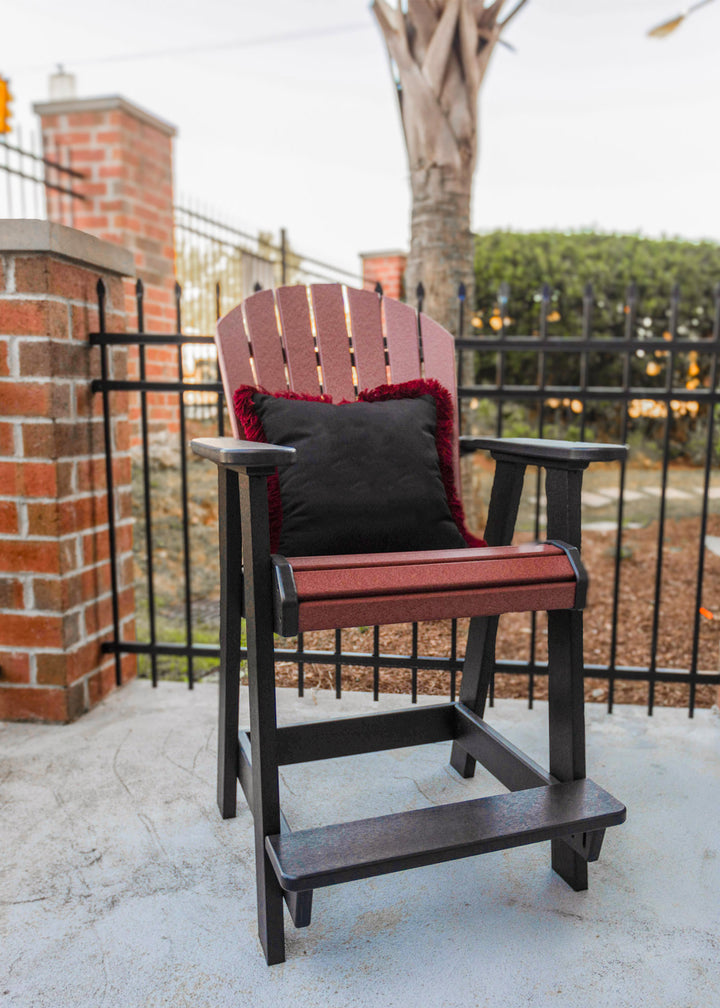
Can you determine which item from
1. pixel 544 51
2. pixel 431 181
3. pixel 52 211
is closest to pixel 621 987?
pixel 431 181

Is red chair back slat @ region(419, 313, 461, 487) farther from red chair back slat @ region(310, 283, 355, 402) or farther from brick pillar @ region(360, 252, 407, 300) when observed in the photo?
brick pillar @ region(360, 252, 407, 300)

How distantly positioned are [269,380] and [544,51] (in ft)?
28.1

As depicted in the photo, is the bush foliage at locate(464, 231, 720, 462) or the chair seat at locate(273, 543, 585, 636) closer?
the chair seat at locate(273, 543, 585, 636)

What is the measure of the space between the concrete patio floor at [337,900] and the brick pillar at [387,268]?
701 centimetres

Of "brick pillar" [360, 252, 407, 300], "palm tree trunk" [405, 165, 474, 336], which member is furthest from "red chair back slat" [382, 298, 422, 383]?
"brick pillar" [360, 252, 407, 300]

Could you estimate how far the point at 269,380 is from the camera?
1605mm

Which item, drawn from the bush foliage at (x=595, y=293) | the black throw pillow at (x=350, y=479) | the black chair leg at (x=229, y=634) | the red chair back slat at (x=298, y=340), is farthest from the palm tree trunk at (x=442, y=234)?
the bush foliage at (x=595, y=293)

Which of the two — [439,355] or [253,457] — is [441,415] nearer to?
[439,355]

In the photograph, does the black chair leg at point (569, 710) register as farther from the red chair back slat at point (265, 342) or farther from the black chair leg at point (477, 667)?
the red chair back slat at point (265, 342)

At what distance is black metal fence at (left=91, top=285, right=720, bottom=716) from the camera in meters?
1.94

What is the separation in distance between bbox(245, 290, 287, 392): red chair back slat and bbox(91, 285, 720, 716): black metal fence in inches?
13.3

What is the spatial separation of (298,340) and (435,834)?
1074 millimetres

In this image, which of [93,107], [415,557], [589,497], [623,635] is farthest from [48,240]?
[589,497]

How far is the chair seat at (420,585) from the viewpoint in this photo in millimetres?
1074
